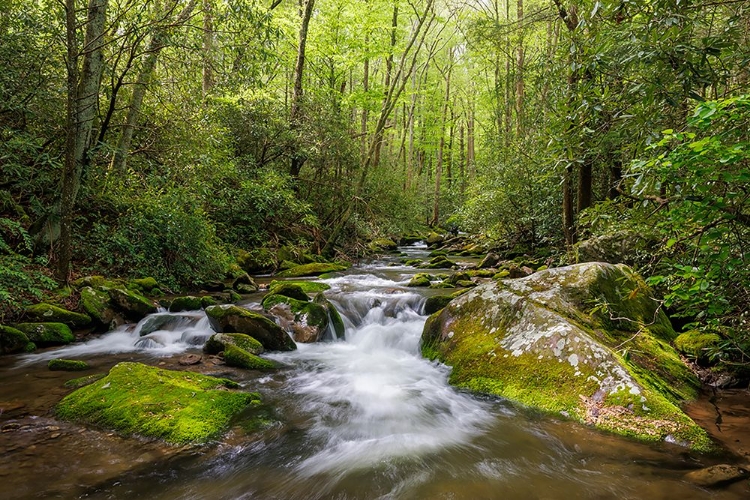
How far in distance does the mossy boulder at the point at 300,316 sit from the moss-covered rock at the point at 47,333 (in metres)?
3.04

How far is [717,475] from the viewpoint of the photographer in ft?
9.58

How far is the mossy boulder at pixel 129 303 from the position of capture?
7199mm

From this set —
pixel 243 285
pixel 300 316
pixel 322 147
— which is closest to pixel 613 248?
pixel 300 316

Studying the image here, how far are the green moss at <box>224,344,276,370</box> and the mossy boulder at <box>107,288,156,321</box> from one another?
8.40ft

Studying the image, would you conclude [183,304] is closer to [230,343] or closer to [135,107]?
[230,343]

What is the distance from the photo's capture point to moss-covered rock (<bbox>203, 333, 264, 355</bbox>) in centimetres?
611

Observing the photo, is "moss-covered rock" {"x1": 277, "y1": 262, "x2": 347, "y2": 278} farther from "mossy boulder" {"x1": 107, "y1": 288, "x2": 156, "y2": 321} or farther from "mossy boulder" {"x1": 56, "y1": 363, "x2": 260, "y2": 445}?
"mossy boulder" {"x1": 56, "y1": 363, "x2": 260, "y2": 445}

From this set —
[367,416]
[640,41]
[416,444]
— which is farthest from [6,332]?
[640,41]

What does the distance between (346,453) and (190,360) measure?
310cm

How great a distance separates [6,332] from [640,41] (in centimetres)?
796

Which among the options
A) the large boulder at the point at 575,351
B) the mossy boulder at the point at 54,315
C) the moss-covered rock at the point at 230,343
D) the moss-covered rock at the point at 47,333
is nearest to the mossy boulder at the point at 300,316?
the moss-covered rock at the point at 230,343

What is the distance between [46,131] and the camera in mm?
7883

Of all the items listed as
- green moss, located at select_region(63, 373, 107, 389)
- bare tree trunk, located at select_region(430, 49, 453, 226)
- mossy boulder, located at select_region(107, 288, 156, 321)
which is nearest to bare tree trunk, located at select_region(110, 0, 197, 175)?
mossy boulder, located at select_region(107, 288, 156, 321)

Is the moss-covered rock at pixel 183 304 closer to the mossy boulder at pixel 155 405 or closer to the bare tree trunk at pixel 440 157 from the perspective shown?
the mossy boulder at pixel 155 405
